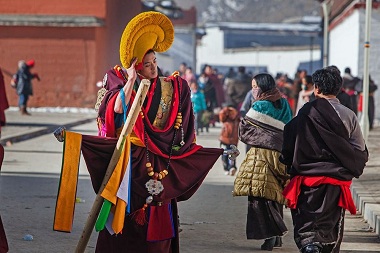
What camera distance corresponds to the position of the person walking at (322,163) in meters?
7.48

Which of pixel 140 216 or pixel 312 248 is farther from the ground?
pixel 140 216

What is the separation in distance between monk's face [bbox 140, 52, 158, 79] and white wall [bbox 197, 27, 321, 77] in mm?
58747

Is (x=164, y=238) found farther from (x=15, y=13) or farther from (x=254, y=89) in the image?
(x=15, y=13)

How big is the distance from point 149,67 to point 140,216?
3.35ft

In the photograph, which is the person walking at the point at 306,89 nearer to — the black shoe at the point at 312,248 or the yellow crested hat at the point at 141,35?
the black shoe at the point at 312,248

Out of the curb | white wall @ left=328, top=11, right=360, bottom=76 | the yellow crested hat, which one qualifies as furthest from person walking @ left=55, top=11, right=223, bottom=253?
white wall @ left=328, top=11, right=360, bottom=76

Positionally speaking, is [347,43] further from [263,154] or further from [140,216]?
[140,216]

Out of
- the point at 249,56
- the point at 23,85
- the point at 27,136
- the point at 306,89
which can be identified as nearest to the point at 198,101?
the point at 27,136

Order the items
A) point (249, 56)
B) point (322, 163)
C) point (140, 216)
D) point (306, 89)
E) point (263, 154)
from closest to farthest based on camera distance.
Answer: point (140, 216)
point (322, 163)
point (263, 154)
point (306, 89)
point (249, 56)

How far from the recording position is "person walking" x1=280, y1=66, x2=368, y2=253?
748 centimetres

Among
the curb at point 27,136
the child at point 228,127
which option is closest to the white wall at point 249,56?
the curb at point 27,136

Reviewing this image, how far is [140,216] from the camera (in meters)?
7.16

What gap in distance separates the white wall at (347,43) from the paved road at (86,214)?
14.1 meters

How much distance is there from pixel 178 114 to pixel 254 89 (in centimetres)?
271
